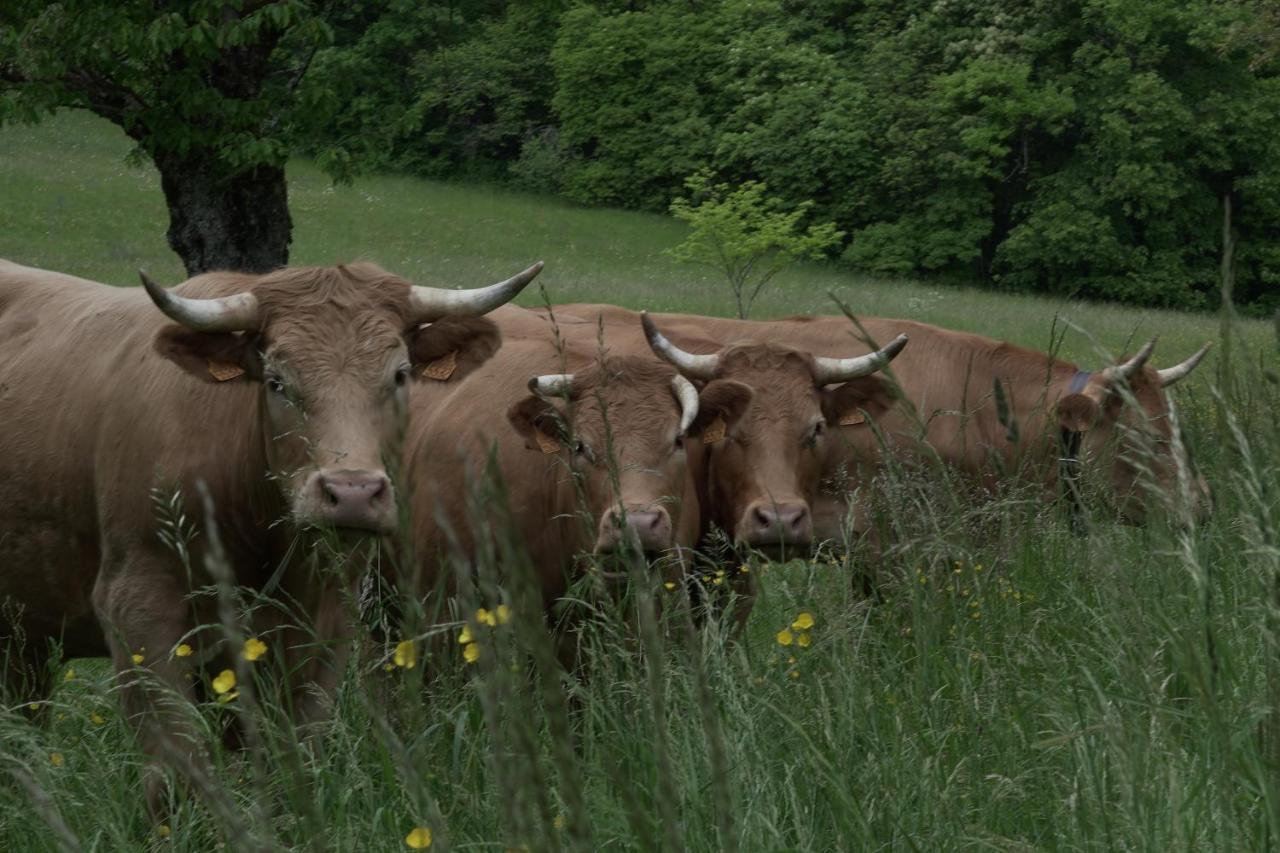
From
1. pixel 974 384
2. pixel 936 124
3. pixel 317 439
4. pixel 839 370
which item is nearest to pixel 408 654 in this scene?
pixel 317 439

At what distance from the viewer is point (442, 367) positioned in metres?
5.27

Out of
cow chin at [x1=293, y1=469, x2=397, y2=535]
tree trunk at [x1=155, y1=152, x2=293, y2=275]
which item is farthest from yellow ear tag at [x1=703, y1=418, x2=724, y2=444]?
tree trunk at [x1=155, y1=152, x2=293, y2=275]

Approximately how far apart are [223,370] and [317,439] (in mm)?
576

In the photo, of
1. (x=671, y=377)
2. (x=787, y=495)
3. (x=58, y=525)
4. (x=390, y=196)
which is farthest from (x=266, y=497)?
(x=390, y=196)

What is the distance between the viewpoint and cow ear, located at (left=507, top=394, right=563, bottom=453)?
5.77 metres

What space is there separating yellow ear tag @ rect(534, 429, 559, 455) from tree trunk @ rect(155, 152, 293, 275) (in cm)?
695

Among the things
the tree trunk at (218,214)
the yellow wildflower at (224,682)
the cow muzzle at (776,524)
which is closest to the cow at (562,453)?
the cow muzzle at (776,524)

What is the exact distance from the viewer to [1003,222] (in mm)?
49875

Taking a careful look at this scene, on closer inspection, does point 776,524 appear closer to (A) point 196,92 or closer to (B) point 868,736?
(B) point 868,736

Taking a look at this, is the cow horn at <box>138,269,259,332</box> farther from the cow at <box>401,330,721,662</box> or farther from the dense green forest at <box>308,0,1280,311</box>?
the dense green forest at <box>308,0,1280,311</box>

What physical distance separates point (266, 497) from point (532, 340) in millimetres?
2341

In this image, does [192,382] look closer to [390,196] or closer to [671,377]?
[671,377]

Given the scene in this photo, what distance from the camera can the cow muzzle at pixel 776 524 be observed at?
586 centimetres

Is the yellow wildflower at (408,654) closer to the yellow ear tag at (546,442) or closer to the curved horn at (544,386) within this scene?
the yellow ear tag at (546,442)
